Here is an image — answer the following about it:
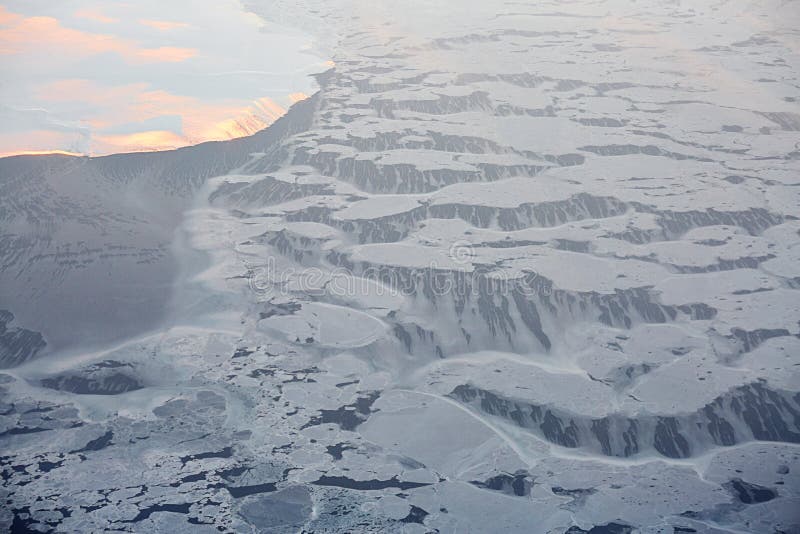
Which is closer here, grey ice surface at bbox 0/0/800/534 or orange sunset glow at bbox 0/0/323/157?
Result: grey ice surface at bbox 0/0/800/534

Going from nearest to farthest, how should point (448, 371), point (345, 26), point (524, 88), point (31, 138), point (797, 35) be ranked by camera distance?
point (448, 371), point (31, 138), point (524, 88), point (797, 35), point (345, 26)

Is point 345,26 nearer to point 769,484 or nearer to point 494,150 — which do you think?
point 494,150

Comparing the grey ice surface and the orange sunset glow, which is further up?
the orange sunset glow

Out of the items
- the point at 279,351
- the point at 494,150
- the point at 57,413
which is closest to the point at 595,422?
the point at 279,351

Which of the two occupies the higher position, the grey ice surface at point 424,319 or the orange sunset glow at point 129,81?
the orange sunset glow at point 129,81

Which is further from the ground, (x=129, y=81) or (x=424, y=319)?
(x=129, y=81)

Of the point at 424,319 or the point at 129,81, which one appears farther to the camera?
the point at 129,81

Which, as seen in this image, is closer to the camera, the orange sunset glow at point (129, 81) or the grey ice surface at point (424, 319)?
the grey ice surface at point (424, 319)

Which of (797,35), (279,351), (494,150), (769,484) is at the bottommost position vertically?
(769,484)
